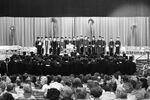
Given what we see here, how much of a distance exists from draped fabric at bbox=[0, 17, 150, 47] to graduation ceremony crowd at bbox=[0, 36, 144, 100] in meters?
4.71

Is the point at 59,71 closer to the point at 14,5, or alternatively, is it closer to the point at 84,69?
the point at 84,69

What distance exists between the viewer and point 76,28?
30.6 m

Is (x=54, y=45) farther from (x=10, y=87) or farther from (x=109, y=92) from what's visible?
(x=109, y=92)

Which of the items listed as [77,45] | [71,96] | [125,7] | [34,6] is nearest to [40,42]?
[77,45]

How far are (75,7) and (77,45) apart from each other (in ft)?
21.2

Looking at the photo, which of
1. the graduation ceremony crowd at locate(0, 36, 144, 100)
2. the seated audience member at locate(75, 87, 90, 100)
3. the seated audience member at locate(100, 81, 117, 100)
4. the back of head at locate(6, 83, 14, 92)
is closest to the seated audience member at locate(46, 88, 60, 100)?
the graduation ceremony crowd at locate(0, 36, 144, 100)

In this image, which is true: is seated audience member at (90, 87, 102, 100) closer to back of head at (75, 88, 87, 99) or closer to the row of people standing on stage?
back of head at (75, 88, 87, 99)

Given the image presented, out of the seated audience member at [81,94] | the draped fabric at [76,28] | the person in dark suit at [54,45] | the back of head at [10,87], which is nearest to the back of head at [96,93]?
the seated audience member at [81,94]

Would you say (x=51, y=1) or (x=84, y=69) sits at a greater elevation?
(x=51, y=1)

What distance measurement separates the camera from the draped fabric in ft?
97.6

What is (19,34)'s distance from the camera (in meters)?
30.7

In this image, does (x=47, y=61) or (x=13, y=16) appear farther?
(x=13, y=16)

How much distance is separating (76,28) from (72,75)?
20106 millimetres

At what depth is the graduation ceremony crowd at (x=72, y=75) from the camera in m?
7.23
